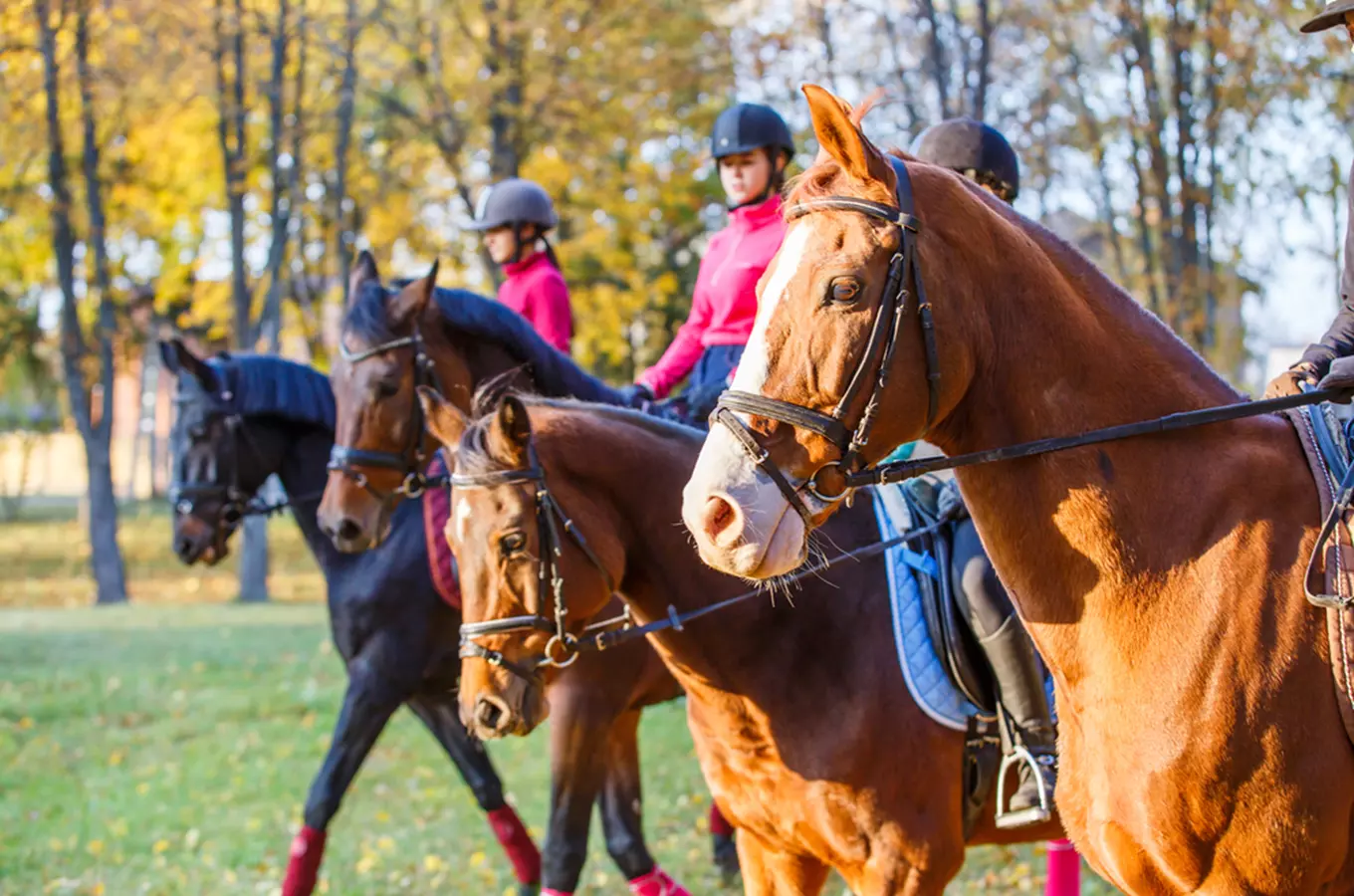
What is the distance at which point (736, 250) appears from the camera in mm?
5852

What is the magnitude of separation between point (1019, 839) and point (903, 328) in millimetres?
2616

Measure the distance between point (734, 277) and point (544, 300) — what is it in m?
1.93

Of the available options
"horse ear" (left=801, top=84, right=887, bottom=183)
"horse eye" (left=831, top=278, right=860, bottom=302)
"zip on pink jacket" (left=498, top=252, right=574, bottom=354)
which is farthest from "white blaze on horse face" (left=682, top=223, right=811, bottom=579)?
"zip on pink jacket" (left=498, top=252, right=574, bottom=354)

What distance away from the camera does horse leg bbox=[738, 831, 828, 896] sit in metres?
4.36

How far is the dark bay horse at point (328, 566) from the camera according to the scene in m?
6.50

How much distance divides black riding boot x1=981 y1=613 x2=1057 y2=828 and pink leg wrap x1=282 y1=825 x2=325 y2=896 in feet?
10.8

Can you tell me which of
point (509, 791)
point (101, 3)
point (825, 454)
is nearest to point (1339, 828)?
point (825, 454)

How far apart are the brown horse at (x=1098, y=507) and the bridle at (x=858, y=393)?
13 mm

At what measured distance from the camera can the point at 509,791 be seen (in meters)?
10.1

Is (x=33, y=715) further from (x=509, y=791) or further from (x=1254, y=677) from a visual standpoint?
(x=1254, y=677)

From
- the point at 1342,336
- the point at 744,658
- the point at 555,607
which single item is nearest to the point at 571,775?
the point at 555,607

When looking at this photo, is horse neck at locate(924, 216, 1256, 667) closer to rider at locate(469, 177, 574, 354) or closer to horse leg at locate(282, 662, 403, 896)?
horse leg at locate(282, 662, 403, 896)

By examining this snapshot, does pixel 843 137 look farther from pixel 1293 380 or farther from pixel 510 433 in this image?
pixel 510 433

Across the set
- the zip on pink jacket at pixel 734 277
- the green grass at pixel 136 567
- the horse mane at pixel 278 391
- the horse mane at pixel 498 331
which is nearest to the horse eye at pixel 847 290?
the zip on pink jacket at pixel 734 277
